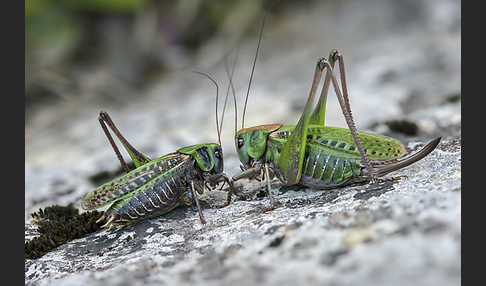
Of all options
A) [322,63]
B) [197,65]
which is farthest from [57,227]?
[197,65]

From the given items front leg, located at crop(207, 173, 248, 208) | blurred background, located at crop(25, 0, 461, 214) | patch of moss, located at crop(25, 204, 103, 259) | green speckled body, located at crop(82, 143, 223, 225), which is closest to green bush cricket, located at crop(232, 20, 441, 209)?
front leg, located at crop(207, 173, 248, 208)

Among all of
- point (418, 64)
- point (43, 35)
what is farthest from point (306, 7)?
point (43, 35)

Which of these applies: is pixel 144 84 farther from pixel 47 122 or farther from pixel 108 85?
pixel 47 122

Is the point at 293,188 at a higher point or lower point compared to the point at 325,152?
lower

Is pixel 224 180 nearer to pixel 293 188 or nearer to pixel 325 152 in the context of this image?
pixel 293 188

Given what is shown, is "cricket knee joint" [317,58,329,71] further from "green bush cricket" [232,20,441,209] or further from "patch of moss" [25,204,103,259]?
"patch of moss" [25,204,103,259]

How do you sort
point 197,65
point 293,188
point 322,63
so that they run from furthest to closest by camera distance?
point 197,65, point 293,188, point 322,63

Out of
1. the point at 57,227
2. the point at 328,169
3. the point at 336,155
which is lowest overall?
the point at 57,227
